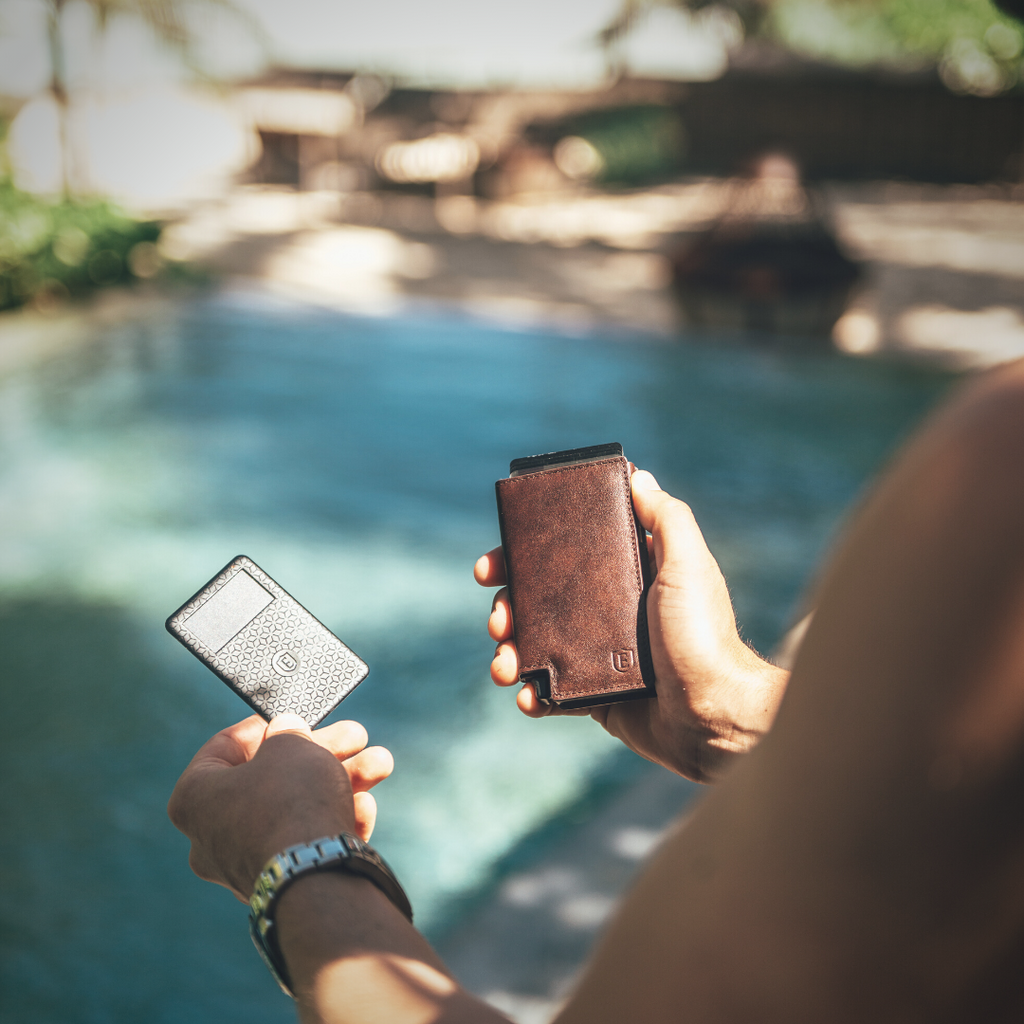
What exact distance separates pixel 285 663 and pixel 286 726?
0.86 ft

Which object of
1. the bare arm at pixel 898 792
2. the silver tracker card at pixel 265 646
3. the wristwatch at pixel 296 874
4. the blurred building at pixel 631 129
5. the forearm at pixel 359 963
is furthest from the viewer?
the blurred building at pixel 631 129

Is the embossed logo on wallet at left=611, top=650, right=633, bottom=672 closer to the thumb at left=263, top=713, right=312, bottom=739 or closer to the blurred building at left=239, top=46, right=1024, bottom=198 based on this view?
the thumb at left=263, top=713, right=312, bottom=739

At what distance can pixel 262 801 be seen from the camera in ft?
3.39

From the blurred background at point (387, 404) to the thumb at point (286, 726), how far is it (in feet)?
3.99

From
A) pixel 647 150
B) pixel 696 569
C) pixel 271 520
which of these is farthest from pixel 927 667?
pixel 647 150

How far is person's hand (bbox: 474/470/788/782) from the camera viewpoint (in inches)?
58.4

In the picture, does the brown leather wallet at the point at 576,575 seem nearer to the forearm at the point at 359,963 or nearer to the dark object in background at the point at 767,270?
the forearm at the point at 359,963

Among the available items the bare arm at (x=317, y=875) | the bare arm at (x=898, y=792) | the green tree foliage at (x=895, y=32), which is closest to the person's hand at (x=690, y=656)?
the bare arm at (x=317, y=875)

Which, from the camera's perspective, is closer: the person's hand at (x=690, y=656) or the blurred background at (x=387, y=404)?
the person's hand at (x=690, y=656)

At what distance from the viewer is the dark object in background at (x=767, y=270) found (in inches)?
344

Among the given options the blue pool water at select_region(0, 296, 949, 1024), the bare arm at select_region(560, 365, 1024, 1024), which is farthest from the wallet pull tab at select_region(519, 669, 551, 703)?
the blue pool water at select_region(0, 296, 949, 1024)

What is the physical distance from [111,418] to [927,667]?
24.1 ft

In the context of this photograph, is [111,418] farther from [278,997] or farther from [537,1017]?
[537,1017]

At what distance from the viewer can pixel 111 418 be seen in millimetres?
7168
